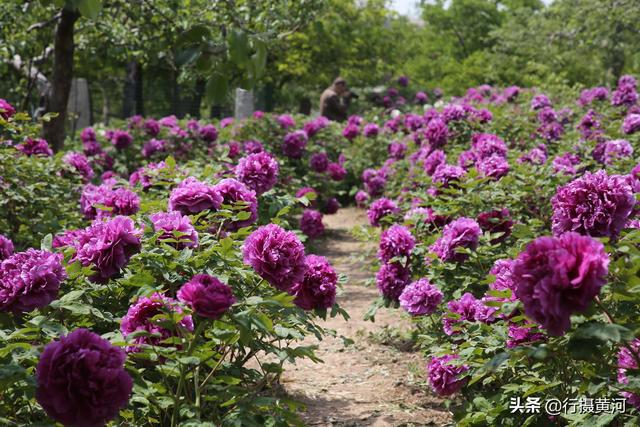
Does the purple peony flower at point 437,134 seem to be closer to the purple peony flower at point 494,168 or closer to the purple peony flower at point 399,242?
the purple peony flower at point 494,168

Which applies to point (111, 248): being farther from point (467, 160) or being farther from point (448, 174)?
point (467, 160)

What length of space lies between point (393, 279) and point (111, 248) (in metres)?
1.99

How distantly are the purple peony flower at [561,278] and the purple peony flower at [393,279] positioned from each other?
223 cm

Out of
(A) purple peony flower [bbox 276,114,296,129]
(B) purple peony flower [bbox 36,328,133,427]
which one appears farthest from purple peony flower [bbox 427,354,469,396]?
(A) purple peony flower [bbox 276,114,296,129]

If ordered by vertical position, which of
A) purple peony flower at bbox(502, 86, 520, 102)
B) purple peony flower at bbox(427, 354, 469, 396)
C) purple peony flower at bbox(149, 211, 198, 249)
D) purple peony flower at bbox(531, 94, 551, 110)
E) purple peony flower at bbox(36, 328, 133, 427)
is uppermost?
purple peony flower at bbox(502, 86, 520, 102)

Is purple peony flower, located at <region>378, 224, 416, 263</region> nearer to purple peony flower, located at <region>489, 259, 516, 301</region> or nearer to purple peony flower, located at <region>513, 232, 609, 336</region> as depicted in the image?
purple peony flower, located at <region>489, 259, 516, 301</region>

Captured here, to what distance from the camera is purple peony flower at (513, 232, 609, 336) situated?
5.11 feet

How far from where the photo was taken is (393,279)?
3852 millimetres

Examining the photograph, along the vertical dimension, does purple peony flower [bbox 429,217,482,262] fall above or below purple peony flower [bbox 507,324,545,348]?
above

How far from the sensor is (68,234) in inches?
108

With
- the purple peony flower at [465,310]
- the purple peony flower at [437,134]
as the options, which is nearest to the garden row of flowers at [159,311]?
the purple peony flower at [465,310]

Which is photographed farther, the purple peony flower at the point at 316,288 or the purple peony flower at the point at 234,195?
the purple peony flower at the point at 234,195

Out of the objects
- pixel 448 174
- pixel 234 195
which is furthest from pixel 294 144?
pixel 234 195

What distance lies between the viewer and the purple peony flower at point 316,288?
2660 mm
